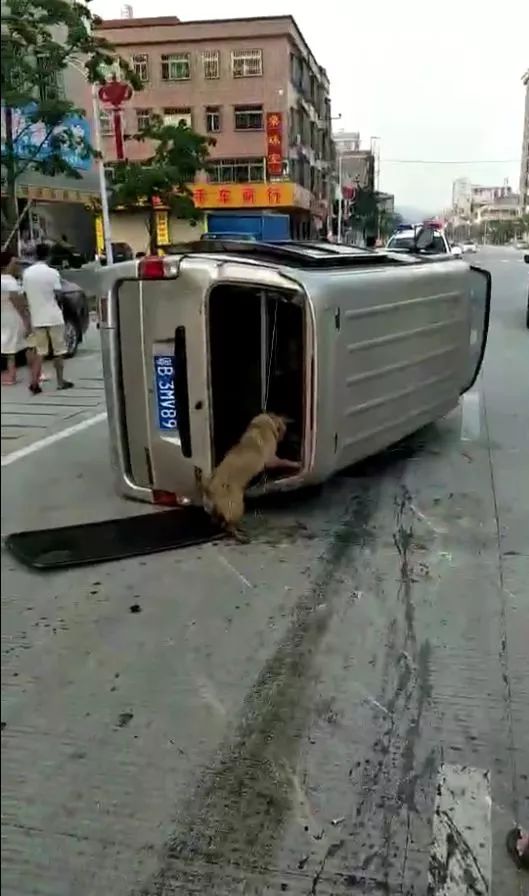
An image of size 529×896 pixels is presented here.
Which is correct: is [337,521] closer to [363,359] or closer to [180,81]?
[363,359]

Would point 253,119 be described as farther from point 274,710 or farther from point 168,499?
point 274,710

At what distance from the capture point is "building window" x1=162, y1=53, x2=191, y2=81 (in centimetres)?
3797

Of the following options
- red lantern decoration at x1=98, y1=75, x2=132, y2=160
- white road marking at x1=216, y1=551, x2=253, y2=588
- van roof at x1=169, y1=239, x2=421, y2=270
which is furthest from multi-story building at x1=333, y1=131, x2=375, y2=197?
white road marking at x1=216, y1=551, x2=253, y2=588

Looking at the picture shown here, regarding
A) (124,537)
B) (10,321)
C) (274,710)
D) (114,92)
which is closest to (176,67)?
(114,92)

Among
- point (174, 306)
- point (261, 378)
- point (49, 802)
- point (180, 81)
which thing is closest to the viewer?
point (49, 802)

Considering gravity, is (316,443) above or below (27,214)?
below

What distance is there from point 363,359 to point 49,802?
3.56 meters

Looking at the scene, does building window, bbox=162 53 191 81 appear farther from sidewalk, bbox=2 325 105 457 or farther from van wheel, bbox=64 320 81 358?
van wheel, bbox=64 320 81 358

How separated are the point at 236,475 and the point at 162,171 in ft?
63.1

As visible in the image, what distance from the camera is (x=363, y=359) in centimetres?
547

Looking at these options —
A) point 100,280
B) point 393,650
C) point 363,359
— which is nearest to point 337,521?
point 363,359

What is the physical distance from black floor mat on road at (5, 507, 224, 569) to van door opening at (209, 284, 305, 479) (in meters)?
0.53

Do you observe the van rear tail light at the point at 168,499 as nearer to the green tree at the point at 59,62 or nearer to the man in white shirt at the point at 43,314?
the man in white shirt at the point at 43,314

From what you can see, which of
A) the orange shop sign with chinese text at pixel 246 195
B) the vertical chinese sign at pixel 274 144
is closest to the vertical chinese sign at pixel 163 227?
the orange shop sign with chinese text at pixel 246 195
